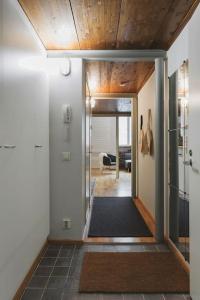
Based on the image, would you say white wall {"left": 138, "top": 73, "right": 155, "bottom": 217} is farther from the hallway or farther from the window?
the window

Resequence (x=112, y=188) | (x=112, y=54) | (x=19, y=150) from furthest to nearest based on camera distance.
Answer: (x=112, y=188) < (x=112, y=54) < (x=19, y=150)

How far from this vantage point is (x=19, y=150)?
75.7 inches

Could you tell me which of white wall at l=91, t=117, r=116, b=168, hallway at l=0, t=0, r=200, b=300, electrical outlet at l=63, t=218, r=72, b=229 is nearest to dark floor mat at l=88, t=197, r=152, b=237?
hallway at l=0, t=0, r=200, b=300

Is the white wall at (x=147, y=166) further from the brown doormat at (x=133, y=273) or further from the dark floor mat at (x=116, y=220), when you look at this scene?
the brown doormat at (x=133, y=273)

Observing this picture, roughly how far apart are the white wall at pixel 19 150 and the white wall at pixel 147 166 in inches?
69.9

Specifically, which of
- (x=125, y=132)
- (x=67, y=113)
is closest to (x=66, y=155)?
(x=67, y=113)

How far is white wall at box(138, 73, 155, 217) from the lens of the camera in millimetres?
3773

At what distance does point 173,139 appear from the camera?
2748 mm

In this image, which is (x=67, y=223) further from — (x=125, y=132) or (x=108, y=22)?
(x=125, y=132)

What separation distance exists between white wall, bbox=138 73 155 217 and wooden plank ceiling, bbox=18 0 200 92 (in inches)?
41.9

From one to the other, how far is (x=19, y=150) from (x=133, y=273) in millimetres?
1507

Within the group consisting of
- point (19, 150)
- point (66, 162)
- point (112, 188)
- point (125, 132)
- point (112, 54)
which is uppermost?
point (112, 54)

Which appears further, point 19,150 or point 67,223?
point 67,223

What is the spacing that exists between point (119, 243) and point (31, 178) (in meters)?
1.43
